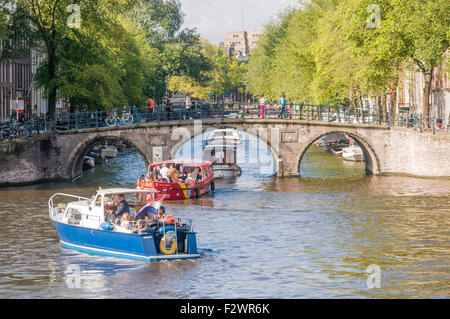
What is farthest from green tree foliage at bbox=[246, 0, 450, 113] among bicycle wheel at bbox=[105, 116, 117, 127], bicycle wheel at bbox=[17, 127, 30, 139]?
bicycle wheel at bbox=[17, 127, 30, 139]

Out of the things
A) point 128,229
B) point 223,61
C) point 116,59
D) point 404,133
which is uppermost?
point 223,61

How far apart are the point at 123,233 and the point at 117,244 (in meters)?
0.65

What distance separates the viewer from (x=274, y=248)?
31.2 m

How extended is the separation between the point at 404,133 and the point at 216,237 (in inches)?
882

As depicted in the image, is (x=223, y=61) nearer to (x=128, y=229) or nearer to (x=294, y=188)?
(x=294, y=188)

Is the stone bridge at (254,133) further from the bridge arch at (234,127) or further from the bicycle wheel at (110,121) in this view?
the bicycle wheel at (110,121)

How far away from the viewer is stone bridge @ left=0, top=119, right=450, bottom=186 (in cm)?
5112

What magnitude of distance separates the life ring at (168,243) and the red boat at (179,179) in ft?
50.9

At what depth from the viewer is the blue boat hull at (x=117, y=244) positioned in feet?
91.4

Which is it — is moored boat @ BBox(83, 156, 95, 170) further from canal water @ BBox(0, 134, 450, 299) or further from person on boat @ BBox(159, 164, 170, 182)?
person on boat @ BBox(159, 164, 170, 182)

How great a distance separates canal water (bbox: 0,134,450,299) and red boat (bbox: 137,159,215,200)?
836mm
